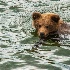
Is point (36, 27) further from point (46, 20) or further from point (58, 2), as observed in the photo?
point (58, 2)

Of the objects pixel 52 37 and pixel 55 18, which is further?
pixel 55 18

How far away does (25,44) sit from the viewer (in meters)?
12.2

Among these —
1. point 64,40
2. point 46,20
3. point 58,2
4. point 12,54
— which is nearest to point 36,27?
point 46,20

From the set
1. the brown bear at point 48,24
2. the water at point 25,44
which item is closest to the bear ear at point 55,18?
the brown bear at point 48,24

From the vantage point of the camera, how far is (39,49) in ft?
38.2

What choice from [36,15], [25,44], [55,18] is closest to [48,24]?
[55,18]

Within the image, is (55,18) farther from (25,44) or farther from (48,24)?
(25,44)

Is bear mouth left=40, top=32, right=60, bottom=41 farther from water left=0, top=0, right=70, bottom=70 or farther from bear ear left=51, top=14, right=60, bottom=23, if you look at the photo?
bear ear left=51, top=14, right=60, bottom=23


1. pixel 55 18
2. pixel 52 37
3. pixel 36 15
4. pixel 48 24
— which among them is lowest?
pixel 52 37

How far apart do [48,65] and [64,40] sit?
8.83ft

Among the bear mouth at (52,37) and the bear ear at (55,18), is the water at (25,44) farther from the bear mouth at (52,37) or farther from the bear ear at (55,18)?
the bear ear at (55,18)

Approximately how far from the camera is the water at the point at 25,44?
10297 mm

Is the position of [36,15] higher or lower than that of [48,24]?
higher

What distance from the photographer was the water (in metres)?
10.3
